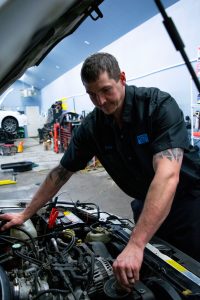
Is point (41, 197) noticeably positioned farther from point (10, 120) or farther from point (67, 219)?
point (10, 120)

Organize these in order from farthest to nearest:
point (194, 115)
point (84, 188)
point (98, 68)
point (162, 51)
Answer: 1. point (162, 51)
2. point (84, 188)
3. point (194, 115)
4. point (98, 68)

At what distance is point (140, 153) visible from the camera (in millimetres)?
1674

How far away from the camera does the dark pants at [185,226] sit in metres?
1.74

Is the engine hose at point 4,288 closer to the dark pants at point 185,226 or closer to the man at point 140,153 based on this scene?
the man at point 140,153

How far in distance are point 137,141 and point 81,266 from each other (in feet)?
2.44

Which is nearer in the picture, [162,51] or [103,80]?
[103,80]

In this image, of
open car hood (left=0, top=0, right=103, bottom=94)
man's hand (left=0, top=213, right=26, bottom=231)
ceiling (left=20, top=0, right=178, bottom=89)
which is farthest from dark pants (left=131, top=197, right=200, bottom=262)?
ceiling (left=20, top=0, right=178, bottom=89)

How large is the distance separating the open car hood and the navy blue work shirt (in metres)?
0.64

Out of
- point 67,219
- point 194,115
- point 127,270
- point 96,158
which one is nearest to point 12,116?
point 96,158

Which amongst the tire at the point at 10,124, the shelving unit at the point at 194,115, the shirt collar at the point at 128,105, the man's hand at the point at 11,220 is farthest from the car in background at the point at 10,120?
the shirt collar at the point at 128,105

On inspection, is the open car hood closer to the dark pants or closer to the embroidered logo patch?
the embroidered logo patch

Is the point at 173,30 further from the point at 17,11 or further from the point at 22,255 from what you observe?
the point at 22,255

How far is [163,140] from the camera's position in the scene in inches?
58.4

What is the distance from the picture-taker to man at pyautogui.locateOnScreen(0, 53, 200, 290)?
4.41ft
